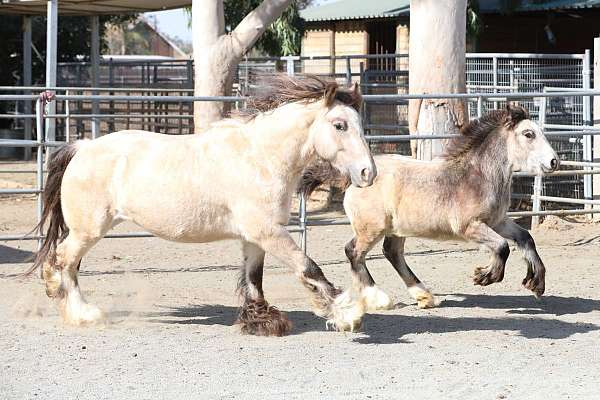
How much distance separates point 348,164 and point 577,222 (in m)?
6.68

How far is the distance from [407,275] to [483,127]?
1.27 meters

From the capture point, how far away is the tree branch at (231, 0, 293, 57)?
11898 millimetres

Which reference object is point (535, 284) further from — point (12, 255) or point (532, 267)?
point (12, 255)

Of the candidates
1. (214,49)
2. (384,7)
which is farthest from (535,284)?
(384,7)

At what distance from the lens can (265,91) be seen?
6805 mm

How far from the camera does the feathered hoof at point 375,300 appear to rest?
7.59m

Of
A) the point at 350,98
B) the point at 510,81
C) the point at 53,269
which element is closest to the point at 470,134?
the point at 350,98

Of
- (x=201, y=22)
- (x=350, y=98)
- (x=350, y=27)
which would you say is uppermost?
(x=350, y=27)

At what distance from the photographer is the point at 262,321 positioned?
6645mm

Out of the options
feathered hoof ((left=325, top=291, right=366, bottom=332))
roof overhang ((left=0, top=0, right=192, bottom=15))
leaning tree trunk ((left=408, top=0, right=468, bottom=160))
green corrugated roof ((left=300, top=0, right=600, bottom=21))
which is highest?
green corrugated roof ((left=300, top=0, right=600, bottom=21))

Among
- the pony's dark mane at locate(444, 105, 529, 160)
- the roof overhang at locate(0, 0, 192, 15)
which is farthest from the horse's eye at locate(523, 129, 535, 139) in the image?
the roof overhang at locate(0, 0, 192, 15)

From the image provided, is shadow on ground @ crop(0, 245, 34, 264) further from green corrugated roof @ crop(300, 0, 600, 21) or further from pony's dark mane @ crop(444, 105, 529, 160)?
green corrugated roof @ crop(300, 0, 600, 21)

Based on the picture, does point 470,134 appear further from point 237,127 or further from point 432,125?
point 432,125

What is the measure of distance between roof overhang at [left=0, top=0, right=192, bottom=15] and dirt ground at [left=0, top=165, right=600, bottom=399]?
29.2 feet
